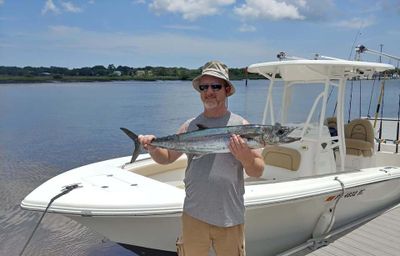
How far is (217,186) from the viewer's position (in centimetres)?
249

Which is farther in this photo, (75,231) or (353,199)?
(75,231)

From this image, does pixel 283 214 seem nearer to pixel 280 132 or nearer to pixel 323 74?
pixel 323 74

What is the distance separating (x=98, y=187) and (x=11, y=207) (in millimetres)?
5500

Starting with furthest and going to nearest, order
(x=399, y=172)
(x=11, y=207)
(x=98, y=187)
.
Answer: (x=11, y=207) < (x=399, y=172) < (x=98, y=187)

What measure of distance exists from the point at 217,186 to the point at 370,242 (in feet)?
11.2

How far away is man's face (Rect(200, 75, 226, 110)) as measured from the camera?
255 centimetres

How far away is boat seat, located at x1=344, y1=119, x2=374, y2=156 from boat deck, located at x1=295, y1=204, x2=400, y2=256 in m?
1.02

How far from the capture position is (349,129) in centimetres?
639

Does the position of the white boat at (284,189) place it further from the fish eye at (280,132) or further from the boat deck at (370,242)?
the fish eye at (280,132)

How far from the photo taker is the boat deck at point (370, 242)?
15.7ft

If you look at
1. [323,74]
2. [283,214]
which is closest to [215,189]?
[283,214]

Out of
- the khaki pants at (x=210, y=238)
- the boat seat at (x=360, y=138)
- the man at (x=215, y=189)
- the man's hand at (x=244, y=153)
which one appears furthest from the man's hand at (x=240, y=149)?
the boat seat at (x=360, y=138)

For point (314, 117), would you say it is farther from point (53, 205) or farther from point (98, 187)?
point (53, 205)

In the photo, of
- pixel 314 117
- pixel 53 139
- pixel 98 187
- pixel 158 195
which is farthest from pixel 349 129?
pixel 53 139
